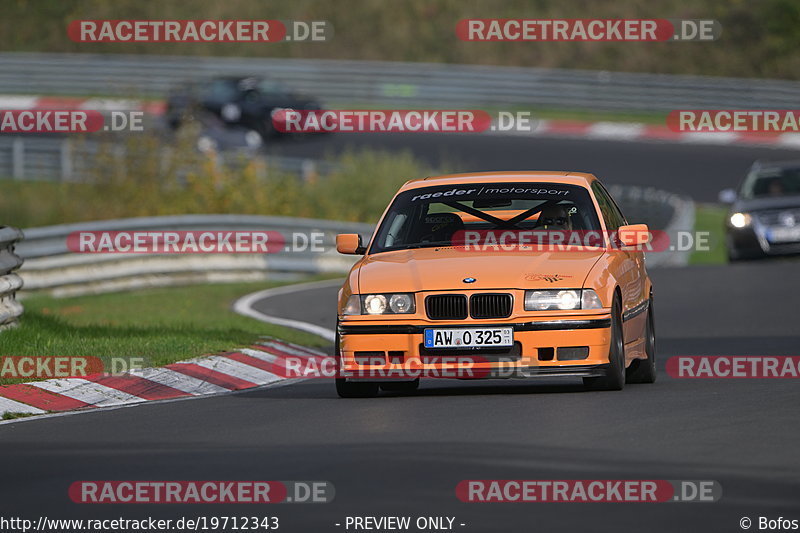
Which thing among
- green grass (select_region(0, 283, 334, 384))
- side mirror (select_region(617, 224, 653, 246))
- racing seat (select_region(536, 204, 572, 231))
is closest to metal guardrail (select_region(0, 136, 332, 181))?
green grass (select_region(0, 283, 334, 384))

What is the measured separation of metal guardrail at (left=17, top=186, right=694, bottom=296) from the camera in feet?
70.8

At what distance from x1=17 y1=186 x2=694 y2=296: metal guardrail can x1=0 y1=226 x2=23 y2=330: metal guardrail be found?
6.45 meters

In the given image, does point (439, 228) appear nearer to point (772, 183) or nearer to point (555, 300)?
point (555, 300)

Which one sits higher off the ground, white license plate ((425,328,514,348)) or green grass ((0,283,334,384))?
white license plate ((425,328,514,348))

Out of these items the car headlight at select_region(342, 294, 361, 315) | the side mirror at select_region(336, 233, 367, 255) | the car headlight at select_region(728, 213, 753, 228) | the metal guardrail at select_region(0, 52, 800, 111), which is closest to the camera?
the car headlight at select_region(342, 294, 361, 315)

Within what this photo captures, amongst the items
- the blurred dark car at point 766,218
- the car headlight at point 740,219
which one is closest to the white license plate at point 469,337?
the blurred dark car at point 766,218

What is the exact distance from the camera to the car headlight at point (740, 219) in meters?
25.1

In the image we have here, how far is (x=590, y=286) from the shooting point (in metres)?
11.0

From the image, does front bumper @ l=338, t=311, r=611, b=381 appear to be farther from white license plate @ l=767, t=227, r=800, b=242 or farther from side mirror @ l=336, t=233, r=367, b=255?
white license plate @ l=767, t=227, r=800, b=242

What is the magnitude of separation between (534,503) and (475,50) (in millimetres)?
46632

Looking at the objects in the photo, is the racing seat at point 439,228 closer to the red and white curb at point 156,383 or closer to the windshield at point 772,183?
the red and white curb at point 156,383

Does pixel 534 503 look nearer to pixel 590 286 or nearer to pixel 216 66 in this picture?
pixel 590 286

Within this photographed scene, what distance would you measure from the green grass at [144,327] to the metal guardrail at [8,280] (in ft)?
0.46

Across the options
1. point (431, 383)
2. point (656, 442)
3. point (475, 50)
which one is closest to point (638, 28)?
point (475, 50)
